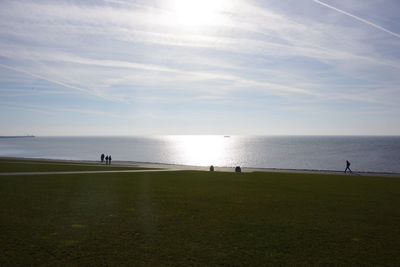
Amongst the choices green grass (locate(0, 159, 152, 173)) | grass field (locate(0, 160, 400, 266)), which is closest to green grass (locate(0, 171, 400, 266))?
grass field (locate(0, 160, 400, 266))

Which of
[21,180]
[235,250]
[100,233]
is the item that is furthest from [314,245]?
[21,180]

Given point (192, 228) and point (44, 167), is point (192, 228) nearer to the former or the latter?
point (192, 228)

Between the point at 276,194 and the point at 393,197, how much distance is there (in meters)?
6.33

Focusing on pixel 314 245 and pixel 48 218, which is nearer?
pixel 314 245

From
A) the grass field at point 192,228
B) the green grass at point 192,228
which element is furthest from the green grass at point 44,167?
the grass field at point 192,228

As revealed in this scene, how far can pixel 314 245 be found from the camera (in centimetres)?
1038

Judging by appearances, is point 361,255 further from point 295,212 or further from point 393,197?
point 393,197

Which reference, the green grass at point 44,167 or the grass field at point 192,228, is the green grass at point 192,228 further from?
the green grass at point 44,167

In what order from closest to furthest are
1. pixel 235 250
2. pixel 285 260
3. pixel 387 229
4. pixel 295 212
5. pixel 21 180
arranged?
1. pixel 285 260
2. pixel 235 250
3. pixel 387 229
4. pixel 295 212
5. pixel 21 180

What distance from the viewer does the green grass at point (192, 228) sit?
920cm

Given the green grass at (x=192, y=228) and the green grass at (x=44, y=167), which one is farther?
the green grass at (x=44, y=167)

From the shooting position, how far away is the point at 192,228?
1210cm

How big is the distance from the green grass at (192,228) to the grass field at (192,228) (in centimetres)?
3

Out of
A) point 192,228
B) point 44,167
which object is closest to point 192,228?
point 192,228
